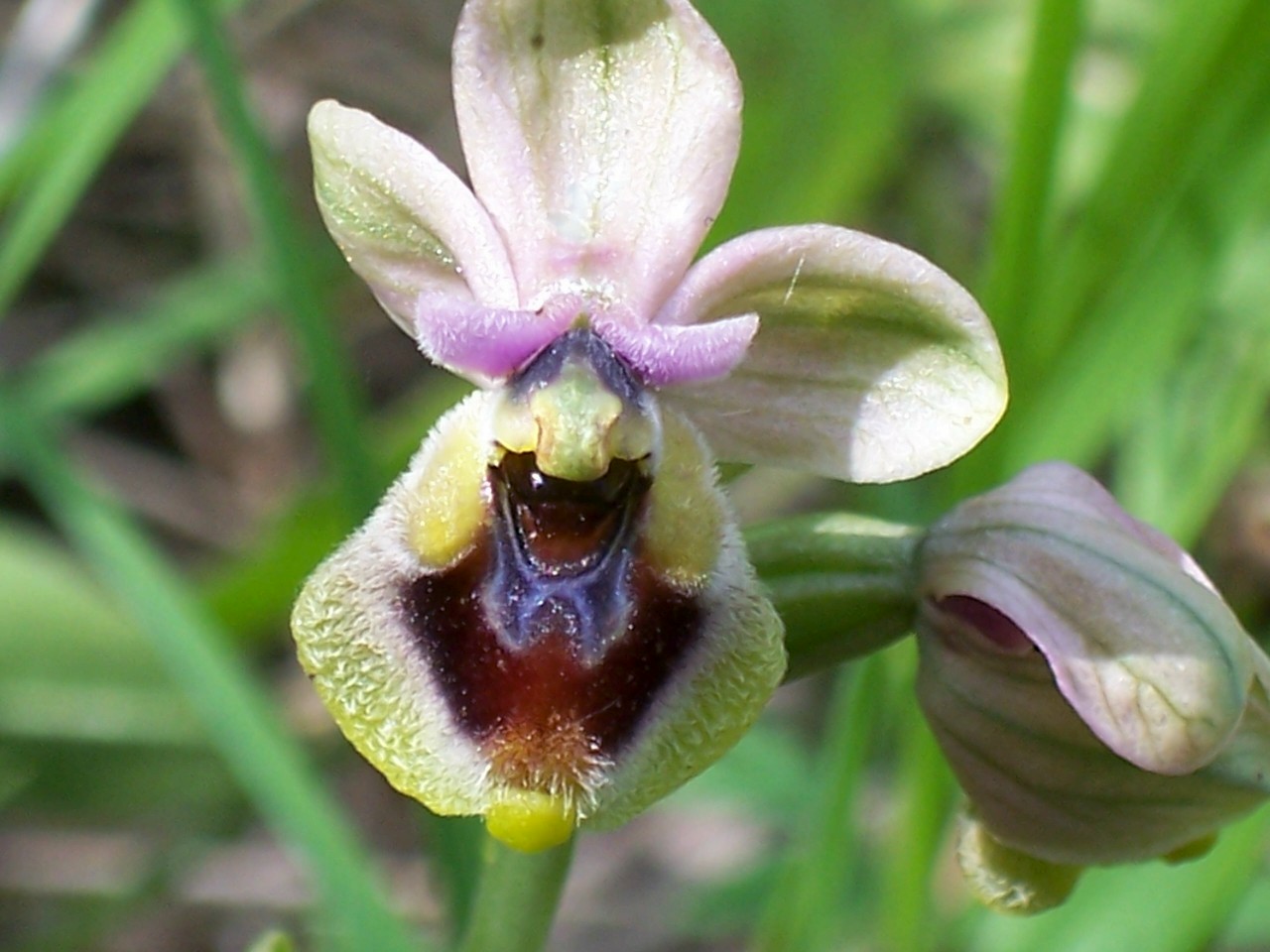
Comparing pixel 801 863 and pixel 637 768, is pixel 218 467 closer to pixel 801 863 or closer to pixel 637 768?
pixel 801 863

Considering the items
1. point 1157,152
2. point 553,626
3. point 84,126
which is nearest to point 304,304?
point 84,126

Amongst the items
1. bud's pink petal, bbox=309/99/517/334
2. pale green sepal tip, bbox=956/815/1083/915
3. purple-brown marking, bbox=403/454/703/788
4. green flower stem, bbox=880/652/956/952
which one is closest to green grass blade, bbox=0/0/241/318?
bud's pink petal, bbox=309/99/517/334

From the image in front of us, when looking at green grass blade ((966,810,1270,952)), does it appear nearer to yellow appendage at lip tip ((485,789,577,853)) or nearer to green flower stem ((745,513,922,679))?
green flower stem ((745,513,922,679))

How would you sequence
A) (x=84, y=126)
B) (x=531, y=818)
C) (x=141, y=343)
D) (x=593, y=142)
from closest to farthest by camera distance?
1. (x=531, y=818)
2. (x=593, y=142)
3. (x=84, y=126)
4. (x=141, y=343)

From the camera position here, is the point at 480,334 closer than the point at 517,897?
Yes

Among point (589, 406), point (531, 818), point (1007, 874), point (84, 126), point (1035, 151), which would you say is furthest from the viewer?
point (84, 126)

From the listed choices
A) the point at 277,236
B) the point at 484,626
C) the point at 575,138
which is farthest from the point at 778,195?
the point at 484,626

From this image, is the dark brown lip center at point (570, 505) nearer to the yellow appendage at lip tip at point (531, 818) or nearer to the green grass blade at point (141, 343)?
the yellow appendage at lip tip at point (531, 818)

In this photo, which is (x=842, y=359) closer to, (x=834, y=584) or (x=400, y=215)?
(x=834, y=584)
